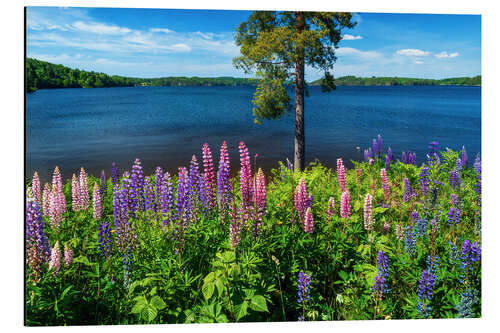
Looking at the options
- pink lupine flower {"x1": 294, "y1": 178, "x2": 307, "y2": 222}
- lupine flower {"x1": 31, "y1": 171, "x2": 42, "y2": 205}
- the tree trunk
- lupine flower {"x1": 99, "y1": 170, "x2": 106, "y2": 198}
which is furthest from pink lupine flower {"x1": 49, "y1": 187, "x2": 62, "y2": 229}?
the tree trunk

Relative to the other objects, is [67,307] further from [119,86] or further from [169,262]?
[119,86]

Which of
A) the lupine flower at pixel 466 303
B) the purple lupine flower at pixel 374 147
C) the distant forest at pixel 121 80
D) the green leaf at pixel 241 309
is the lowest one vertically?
the lupine flower at pixel 466 303

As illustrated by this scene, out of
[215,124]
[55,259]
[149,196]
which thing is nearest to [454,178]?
[215,124]

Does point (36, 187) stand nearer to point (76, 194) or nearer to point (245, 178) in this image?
point (76, 194)

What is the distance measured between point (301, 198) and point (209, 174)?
3.11 feet

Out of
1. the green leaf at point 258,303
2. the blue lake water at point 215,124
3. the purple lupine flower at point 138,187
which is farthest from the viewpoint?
the blue lake water at point 215,124

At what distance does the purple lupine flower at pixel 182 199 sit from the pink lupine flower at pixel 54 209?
1396mm

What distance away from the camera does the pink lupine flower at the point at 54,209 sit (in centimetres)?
356

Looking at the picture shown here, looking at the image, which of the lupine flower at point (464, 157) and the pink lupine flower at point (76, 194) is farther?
the lupine flower at point (464, 157)

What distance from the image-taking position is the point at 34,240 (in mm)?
2906

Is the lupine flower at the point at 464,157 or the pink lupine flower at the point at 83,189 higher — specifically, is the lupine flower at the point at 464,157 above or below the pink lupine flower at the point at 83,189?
above

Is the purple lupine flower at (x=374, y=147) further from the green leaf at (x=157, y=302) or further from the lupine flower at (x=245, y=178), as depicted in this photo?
the green leaf at (x=157, y=302)

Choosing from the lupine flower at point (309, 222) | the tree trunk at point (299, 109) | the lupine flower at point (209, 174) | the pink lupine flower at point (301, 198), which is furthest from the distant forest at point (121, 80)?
the lupine flower at point (309, 222)

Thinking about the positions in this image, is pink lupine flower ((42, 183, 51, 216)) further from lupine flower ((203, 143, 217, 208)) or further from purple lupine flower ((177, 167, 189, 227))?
lupine flower ((203, 143, 217, 208))
